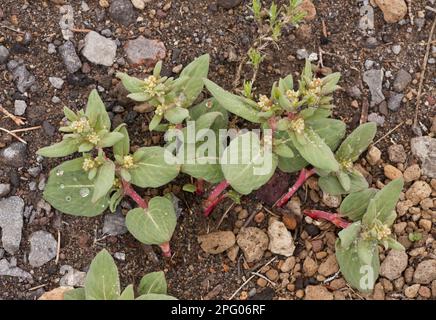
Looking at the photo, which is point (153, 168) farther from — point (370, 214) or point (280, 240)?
point (370, 214)

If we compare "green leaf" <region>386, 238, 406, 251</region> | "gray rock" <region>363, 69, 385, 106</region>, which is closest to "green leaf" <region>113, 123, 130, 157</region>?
"green leaf" <region>386, 238, 406, 251</region>

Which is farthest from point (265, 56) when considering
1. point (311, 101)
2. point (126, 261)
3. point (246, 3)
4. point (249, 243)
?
point (126, 261)

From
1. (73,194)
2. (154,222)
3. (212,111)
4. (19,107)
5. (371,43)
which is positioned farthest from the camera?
(371,43)

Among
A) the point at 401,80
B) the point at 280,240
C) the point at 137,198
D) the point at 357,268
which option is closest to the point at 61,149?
the point at 137,198

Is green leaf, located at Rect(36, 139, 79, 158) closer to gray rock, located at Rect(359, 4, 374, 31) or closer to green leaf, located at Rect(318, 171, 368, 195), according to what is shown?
green leaf, located at Rect(318, 171, 368, 195)

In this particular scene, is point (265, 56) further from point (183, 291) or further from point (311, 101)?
point (183, 291)
